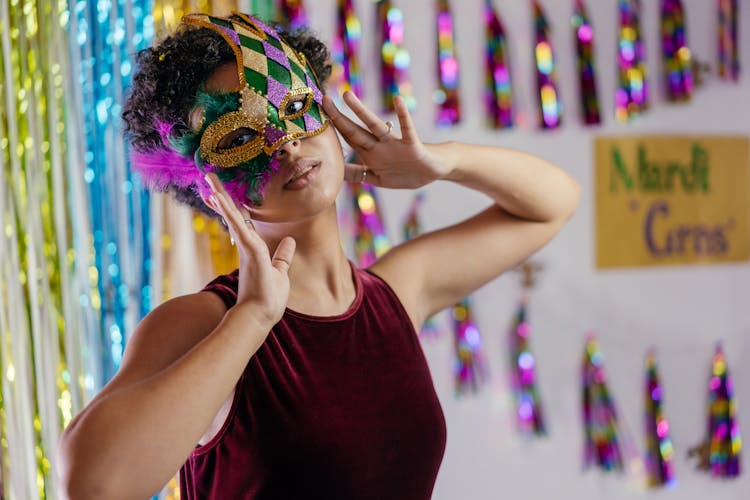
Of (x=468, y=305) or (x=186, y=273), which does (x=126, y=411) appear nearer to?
(x=186, y=273)

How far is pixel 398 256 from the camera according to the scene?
4.29 feet

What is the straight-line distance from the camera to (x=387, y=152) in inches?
47.1

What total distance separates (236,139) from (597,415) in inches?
53.2

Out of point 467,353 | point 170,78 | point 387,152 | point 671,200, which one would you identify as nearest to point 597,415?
point 467,353

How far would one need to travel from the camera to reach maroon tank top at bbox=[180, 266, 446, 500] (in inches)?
40.2

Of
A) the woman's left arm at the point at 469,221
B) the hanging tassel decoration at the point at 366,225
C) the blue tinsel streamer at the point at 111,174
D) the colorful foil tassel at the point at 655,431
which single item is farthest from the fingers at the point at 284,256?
the colorful foil tassel at the point at 655,431

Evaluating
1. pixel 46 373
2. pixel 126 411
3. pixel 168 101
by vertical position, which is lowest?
pixel 46 373

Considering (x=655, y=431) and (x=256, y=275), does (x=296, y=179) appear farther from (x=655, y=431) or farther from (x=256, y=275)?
(x=655, y=431)

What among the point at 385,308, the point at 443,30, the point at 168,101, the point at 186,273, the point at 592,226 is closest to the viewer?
the point at 168,101

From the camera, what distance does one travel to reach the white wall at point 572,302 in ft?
6.34

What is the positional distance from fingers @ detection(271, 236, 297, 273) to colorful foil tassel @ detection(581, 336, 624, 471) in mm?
1241

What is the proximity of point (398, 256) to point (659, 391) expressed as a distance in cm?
113

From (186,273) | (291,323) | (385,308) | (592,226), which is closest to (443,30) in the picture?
(592,226)

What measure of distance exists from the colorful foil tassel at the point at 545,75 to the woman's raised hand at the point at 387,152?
849mm
